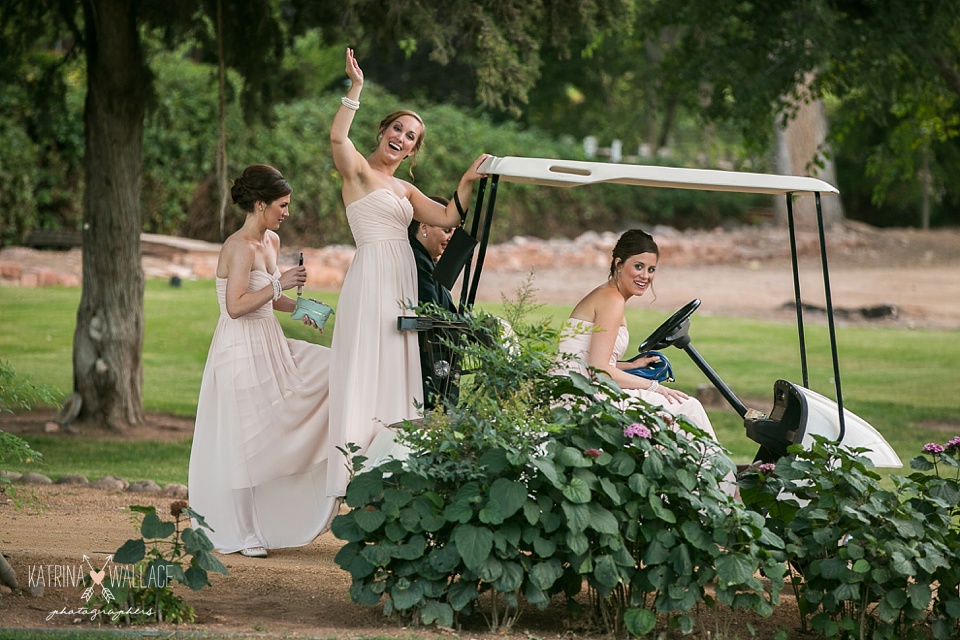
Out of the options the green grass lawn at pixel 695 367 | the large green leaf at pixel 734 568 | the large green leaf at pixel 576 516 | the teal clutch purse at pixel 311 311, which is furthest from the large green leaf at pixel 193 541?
the green grass lawn at pixel 695 367

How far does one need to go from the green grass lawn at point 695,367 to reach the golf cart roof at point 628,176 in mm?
4068

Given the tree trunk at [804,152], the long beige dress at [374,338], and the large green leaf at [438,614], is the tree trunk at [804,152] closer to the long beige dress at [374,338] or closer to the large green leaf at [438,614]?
the long beige dress at [374,338]

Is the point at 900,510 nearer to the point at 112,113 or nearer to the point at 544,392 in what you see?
the point at 544,392

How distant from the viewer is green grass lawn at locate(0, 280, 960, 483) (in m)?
9.07

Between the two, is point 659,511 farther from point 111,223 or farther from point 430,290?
point 111,223

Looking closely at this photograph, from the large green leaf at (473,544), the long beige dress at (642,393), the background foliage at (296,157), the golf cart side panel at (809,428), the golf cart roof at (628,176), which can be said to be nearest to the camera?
the large green leaf at (473,544)

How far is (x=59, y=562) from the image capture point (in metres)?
4.86

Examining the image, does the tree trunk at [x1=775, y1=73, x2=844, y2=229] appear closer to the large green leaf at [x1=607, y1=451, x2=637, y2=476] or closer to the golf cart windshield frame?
the golf cart windshield frame

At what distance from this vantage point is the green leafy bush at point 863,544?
4.28m

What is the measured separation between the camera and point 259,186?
18.1ft

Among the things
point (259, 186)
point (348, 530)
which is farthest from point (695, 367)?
point (348, 530)

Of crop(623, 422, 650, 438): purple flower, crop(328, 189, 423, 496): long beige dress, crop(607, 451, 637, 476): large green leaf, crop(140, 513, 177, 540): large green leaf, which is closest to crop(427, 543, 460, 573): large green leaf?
crop(607, 451, 637, 476): large green leaf

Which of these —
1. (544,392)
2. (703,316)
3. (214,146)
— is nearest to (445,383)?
(544,392)

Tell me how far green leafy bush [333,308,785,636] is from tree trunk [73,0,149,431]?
220 inches
